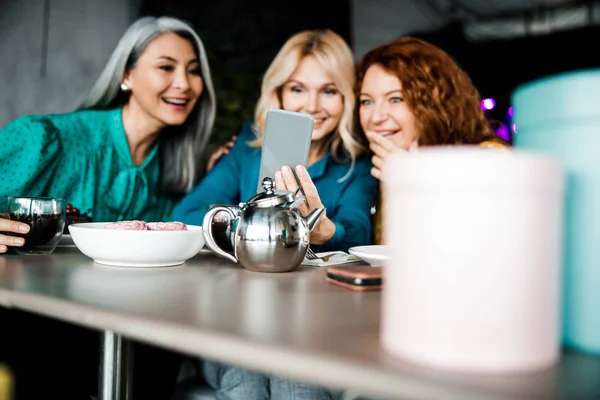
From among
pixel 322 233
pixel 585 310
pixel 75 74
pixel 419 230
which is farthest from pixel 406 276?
pixel 75 74

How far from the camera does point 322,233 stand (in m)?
1.46

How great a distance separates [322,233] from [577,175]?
1021 millimetres

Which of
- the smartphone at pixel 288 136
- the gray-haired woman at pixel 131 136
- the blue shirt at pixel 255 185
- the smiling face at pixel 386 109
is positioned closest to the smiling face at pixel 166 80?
the gray-haired woman at pixel 131 136

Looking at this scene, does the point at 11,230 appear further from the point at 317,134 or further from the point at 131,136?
the point at 317,134

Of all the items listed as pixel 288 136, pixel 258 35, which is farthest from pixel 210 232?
pixel 258 35

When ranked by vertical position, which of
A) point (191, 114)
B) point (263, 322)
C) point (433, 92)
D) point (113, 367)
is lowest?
point (113, 367)

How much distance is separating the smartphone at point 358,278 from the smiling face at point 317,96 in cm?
156

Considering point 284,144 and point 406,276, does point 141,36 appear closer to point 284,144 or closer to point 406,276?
point 284,144

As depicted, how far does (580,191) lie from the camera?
46 centimetres

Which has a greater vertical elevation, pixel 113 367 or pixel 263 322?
pixel 263 322

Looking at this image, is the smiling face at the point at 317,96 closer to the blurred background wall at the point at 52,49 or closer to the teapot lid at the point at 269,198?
the blurred background wall at the point at 52,49

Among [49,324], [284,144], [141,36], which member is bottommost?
[49,324]

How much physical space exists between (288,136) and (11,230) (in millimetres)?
646

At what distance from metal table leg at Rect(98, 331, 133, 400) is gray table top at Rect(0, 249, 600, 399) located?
0.10m
